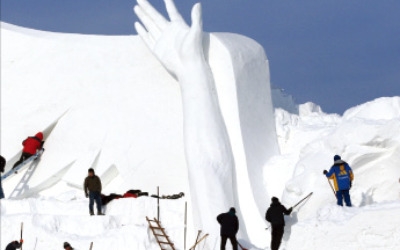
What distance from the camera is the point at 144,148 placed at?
21969 millimetres

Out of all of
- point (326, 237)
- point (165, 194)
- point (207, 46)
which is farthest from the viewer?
point (207, 46)

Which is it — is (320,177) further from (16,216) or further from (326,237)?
(16,216)

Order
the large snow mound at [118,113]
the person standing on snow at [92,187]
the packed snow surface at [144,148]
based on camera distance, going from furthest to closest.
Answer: the large snow mound at [118,113] < the person standing on snow at [92,187] < the packed snow surface at [144,148]

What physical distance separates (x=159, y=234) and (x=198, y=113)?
10.3 ft

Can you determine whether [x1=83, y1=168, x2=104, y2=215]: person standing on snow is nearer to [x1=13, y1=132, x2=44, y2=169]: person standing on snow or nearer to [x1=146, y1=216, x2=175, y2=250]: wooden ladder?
[x1=146, y1=216, x2=175, y2=250]: wooden ladder

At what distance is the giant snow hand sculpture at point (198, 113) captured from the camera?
19688 millimetres

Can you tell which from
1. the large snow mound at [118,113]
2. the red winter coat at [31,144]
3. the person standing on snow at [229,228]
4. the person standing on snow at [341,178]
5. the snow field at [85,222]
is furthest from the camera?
the red winter coat at [31,144]

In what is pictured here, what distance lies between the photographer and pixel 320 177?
20234 millimetres

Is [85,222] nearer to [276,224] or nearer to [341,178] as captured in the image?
[276,224]

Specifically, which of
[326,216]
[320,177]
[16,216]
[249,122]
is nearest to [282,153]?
[249,122]

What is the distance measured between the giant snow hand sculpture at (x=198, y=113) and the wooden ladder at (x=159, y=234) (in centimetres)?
76

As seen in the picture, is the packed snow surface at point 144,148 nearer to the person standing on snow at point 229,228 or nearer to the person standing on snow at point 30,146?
the person standing on snow at point 30,146

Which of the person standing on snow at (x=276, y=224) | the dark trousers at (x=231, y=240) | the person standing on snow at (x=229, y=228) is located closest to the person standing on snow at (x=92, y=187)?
the person standing on snow at (x=229, y=228)

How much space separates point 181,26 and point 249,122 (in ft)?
9.97
